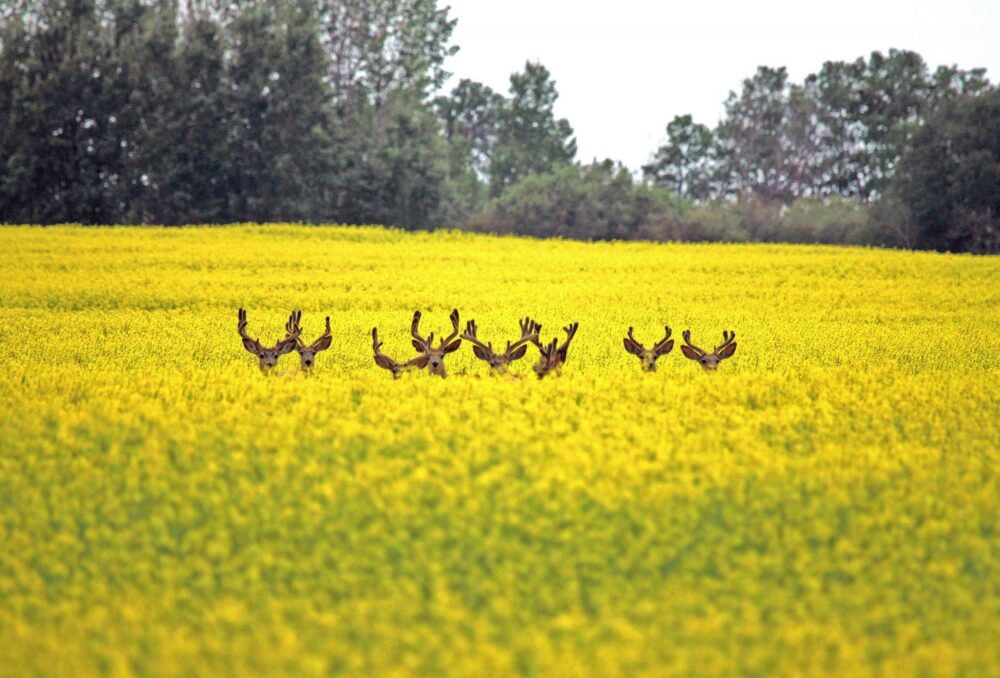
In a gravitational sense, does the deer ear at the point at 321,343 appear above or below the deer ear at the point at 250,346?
above

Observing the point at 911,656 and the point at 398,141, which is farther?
the point at 398,141

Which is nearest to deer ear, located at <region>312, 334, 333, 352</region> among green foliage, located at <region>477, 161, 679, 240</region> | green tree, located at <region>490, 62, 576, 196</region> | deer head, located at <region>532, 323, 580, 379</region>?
deer head, located at <region>532, 323, 580, 379</region>

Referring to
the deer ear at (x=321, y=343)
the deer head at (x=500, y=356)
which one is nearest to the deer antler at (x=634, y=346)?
the deer head at (x=500, y=356)

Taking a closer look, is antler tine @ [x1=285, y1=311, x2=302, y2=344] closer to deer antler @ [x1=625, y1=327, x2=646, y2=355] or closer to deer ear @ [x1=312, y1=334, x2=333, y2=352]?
deer ear @ [x1=312, y1=334, x2=333, y2=352]

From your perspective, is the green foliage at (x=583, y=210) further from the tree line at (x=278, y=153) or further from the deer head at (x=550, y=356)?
the deer head at (x=550, y=356)

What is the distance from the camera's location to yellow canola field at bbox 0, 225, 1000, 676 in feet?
21.3

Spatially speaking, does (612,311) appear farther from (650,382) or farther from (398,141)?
(398,141)

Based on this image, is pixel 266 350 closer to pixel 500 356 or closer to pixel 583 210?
pixel 500 356

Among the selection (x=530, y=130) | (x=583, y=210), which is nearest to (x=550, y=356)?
(x=583, y=210)

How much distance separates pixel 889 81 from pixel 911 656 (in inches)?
2987

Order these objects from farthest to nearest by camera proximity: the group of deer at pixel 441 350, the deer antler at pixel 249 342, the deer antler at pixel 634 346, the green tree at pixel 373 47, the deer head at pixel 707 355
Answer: the green tree at pixel 373 47 → the deer head at pixel 707 355 → the deer antler at pixel 634 346 → the deer antler at pixel 249 342 → the group of deer at pixel 441 350

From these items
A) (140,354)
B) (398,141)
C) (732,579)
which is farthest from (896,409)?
(398,141)

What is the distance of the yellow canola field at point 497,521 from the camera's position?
649cm

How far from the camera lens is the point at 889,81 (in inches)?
3046
